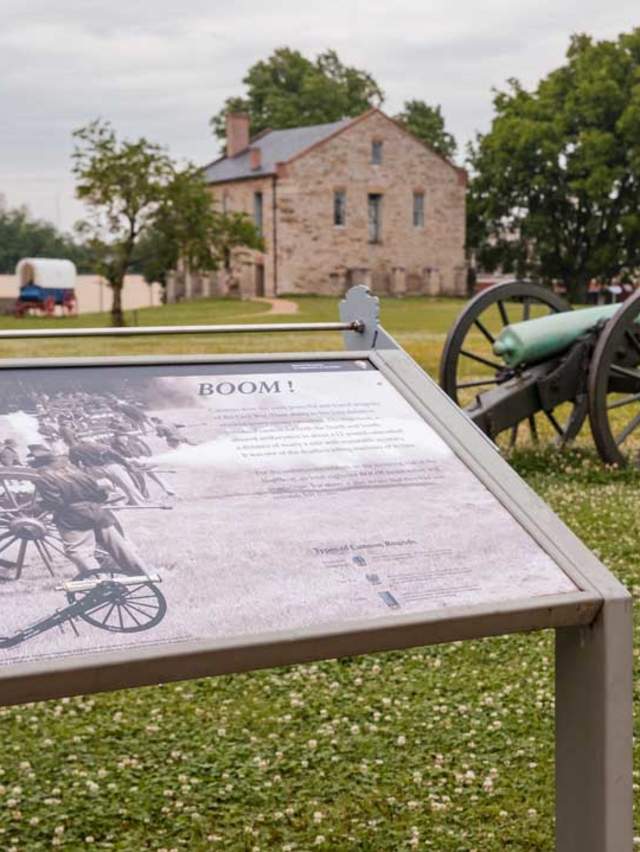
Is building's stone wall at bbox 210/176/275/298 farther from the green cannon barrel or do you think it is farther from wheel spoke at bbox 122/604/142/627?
wheel spoke at bbox 122/604/142/627

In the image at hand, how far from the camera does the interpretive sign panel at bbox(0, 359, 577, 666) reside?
2.43 meters

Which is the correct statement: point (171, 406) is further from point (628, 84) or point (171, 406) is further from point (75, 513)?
point (628, 84)

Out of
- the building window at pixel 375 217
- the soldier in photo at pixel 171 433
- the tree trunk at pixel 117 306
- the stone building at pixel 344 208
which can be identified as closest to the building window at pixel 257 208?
the stone building at pixel 344 208

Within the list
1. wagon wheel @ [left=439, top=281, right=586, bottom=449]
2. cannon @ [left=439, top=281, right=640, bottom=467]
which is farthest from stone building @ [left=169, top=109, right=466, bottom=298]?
cannon @ [left=439, top=281, right=640, bottom=467]

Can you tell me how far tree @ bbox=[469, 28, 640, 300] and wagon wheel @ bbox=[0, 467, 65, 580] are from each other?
47017mm

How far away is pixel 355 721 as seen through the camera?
453 cm

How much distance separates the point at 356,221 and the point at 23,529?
5516 cm

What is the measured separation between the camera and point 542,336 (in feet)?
29.6

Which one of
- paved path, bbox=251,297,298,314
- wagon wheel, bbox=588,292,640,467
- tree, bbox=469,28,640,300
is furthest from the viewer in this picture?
tree, bbox=469,28,640,300

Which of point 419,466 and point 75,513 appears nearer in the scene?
point 75,513

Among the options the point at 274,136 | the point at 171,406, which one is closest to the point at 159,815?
the point at 171,406

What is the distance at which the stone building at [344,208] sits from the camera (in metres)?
54.7

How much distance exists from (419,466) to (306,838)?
1.25 meters

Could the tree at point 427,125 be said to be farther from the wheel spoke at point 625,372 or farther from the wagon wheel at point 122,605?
the wagon wheel at point 122,605
